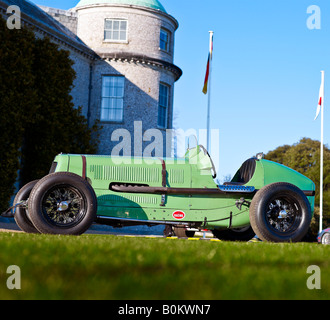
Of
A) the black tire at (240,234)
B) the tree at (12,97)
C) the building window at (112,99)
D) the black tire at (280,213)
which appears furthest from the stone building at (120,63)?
the black tire at (280,213)

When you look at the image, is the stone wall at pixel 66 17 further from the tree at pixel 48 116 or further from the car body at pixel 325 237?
the car body at pixel 325 237

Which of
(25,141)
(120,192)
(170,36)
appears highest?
(170,36)

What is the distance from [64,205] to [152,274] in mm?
4025

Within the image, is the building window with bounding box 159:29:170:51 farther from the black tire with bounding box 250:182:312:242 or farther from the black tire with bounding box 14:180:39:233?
the black tire with bounding box 250:182:312:242

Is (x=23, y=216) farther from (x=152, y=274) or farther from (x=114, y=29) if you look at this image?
(x=114, y=29)

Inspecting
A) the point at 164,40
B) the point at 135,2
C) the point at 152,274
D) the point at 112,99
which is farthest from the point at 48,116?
the point at 152,274

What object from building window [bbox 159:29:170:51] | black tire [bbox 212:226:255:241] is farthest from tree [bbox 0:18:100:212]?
black tire [bbox 212:226:255:241]

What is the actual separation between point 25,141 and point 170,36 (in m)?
10.9

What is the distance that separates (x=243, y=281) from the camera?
2.94 meters

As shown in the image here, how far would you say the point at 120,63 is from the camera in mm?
24141

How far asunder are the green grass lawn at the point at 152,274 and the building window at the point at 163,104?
21111 millimetres

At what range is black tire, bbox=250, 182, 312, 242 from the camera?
713cm

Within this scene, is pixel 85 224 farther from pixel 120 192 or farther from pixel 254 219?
pixel 254 219
